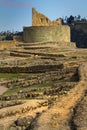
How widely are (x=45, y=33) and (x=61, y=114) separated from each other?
33.4 m

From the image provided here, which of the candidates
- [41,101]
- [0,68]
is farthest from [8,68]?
[41,101]

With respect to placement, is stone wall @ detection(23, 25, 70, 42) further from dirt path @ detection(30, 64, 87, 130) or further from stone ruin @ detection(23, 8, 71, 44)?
dirt path @ detection(30, 64, 87, 130)

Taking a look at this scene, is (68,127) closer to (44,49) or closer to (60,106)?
(60,106)

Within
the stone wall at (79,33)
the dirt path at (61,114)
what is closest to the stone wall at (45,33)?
the dirt path at (61,114)

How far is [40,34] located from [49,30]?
2.91ft

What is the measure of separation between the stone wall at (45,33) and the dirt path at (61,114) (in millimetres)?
30221

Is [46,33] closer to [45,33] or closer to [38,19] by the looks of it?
[45,33]

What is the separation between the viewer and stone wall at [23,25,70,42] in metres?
44.1

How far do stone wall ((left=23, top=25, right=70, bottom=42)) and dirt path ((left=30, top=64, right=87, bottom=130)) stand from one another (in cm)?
3022

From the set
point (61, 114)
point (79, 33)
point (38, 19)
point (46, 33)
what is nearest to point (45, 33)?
point (46, 33)

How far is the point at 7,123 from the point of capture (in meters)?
11.0

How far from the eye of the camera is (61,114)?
11.0 metres

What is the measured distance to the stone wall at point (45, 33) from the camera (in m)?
44.1

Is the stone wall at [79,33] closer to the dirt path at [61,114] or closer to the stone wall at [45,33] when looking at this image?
the stone wall at [45,33]
